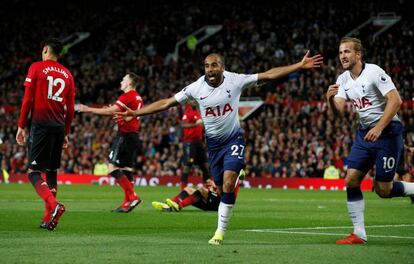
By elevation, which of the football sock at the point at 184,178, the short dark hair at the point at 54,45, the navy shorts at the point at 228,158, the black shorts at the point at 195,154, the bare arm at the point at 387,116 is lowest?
the football sock at the point at 184,178

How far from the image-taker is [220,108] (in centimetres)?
1128

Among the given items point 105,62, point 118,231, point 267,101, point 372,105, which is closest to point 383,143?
point 372,105

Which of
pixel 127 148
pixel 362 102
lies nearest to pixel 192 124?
pixel 127 148

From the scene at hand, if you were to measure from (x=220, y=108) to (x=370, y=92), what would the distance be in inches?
75.2

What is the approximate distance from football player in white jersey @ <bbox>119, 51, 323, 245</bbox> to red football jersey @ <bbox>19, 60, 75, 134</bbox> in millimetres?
2375

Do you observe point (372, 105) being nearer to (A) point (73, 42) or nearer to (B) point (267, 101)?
(B) point (267, 101)

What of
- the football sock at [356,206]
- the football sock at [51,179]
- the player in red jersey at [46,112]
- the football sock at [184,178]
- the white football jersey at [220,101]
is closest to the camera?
the football sock at [356,206]

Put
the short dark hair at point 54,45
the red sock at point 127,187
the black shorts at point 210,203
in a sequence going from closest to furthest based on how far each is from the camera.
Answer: the short dark hair at point 54,45
the red sock at point 127,187
the black shorts at point 210,203

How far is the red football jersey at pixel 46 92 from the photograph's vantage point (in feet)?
42.3

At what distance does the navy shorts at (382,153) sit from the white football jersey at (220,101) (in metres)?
1.55

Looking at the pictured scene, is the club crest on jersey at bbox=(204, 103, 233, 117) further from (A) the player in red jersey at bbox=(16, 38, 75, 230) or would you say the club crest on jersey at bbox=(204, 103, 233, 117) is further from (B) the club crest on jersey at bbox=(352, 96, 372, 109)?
(A) the player in red jersey at bbox=(16, 38, 75, 230)

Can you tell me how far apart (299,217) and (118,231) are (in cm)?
453

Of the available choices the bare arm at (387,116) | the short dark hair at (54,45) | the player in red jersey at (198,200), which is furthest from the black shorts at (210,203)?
the bare arm at (387,116)

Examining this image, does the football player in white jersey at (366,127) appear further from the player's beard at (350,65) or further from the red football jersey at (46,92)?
the red football jersey at (46,92)
